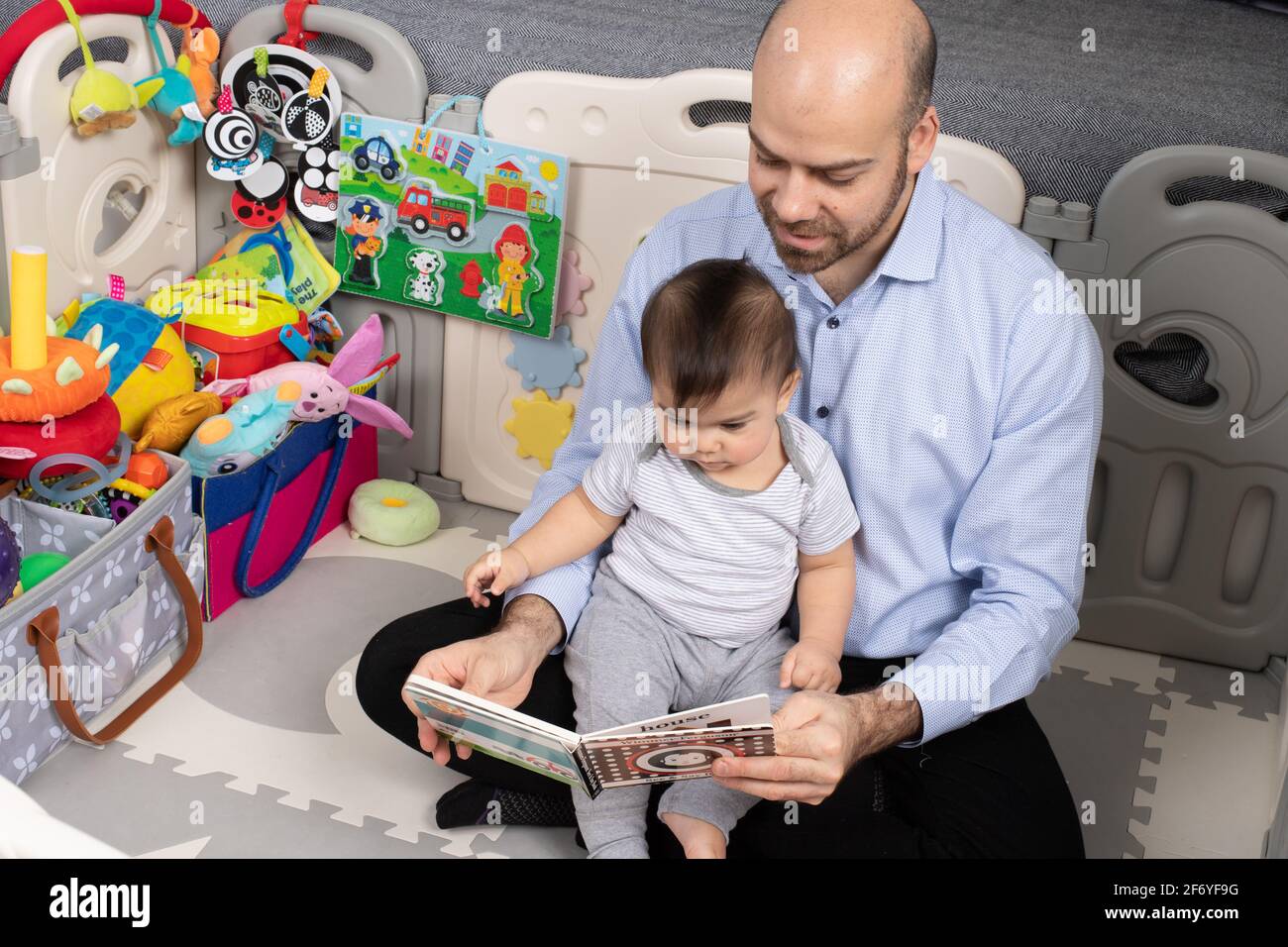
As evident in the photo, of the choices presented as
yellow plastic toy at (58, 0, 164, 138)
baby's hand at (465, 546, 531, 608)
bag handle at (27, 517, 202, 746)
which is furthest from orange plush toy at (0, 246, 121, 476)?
baby's hand at (465, 546, 531, 608)

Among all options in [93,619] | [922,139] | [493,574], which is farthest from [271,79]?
[922,139]

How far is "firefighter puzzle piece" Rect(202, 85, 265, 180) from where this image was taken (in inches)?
69.7

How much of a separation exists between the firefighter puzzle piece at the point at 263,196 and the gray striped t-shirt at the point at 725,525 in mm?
771

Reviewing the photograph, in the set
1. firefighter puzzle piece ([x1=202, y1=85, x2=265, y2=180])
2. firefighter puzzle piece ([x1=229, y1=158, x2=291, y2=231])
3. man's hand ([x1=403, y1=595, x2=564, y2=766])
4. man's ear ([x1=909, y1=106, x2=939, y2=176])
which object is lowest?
man's hand ([x1=403, y1=595, x2=564, y2=766])

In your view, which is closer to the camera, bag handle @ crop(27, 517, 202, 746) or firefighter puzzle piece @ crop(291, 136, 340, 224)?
bag handle @ crop(27, 517, 202, 746)

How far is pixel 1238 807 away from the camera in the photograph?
5.08ft

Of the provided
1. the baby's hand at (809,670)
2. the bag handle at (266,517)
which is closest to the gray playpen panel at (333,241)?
the bag handle at (266,517)

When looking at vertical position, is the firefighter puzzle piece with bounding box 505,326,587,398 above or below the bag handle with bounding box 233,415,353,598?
above

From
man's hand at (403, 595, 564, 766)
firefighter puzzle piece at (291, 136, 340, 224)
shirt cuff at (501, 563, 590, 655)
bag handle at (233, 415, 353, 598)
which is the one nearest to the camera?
man's hand at (403, 595, 564, 766)

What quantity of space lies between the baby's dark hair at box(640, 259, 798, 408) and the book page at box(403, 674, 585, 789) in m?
0.30

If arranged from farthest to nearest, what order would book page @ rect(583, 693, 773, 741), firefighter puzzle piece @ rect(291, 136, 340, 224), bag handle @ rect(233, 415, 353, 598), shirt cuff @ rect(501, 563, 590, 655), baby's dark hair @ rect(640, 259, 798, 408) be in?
firefighter puzzle piece @ rect(291, 136, 340, 224) → bag handle @ rect(233, 415, 353, 598) → shirt cuff @ rect(501, 563, 590, 655) → baby's dark hair @ rect(640, 259, 798, 408) → book page @ rect(583, 693, 773, 741)

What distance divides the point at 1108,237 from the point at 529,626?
2.64 ft

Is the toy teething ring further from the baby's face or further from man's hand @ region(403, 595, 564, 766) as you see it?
the baby's face
